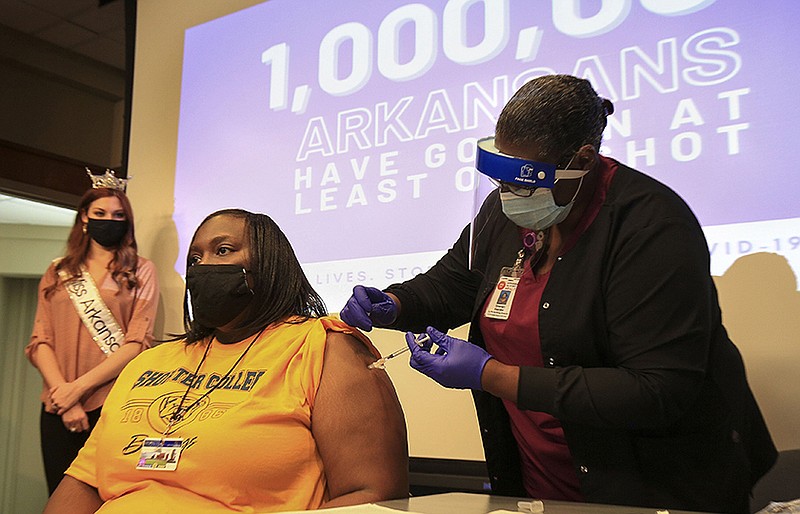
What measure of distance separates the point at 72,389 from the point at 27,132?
7.68ft

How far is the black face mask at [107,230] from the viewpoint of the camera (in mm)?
2787

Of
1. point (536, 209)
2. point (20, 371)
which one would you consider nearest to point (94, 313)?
point (536, 209)

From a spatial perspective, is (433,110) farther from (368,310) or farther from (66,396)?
(66,396)

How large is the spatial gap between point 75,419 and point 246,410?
5.21ft

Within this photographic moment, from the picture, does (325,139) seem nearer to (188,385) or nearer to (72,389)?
(72,389)

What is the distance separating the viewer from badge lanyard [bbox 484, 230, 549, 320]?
147 centimetres

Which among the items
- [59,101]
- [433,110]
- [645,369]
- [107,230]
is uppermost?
[59,101]

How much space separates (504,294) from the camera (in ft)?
4.87

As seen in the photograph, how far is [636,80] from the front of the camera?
81.7 inches

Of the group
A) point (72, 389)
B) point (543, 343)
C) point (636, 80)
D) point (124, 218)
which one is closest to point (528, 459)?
point (543, 343)

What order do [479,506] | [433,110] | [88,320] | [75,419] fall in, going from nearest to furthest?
[479,506], [433,110], [75,419], [88,320]

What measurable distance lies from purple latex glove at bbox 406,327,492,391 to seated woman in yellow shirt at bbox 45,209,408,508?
10 centimetres

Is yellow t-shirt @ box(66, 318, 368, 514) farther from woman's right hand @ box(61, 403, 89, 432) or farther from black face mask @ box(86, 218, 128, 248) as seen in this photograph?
black face mask @ box(86, 218, 128, 248)

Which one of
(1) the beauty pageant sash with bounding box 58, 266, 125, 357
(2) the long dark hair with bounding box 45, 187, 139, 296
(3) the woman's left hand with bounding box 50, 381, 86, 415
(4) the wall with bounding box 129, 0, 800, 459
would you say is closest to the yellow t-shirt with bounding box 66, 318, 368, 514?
(4) the wall with bounding box 129, 0, 800, 459
